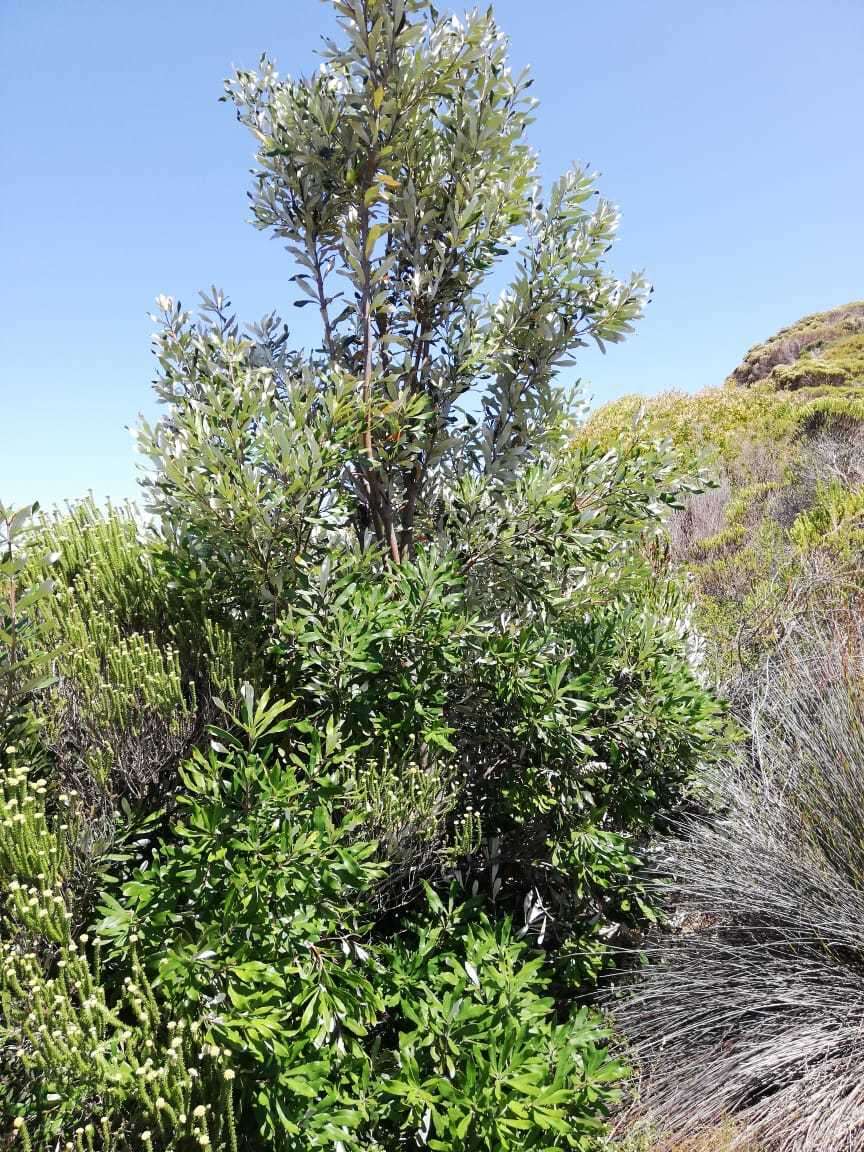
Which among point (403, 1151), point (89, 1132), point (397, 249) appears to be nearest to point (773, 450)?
point (397, 249)

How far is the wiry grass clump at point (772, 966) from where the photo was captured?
101 inches

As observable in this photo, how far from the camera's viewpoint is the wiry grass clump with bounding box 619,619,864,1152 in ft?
8.38

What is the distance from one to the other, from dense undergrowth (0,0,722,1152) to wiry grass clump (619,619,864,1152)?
9.5 inches

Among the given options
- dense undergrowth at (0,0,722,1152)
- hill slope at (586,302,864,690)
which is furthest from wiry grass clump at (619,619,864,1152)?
hill slope at (586,302,864,690)

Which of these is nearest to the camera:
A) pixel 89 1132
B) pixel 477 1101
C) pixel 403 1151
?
pixel 89 1132

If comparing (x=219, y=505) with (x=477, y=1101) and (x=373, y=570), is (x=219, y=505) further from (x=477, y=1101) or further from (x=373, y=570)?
(x=477, y=1101)

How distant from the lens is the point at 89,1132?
1731mm

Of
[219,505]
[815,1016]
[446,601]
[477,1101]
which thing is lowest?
[815,1016]

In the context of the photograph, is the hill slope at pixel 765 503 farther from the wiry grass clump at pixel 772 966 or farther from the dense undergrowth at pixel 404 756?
the wiry grass clump at pixel 772 966

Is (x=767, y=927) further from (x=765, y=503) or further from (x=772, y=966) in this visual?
(x=765, y=503)

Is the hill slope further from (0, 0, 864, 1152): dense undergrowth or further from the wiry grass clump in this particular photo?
the wiry grass clump

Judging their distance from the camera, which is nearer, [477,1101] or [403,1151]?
[477,1101]

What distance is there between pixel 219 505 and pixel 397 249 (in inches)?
58.2

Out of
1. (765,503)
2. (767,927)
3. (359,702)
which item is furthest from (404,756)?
(765,503)
